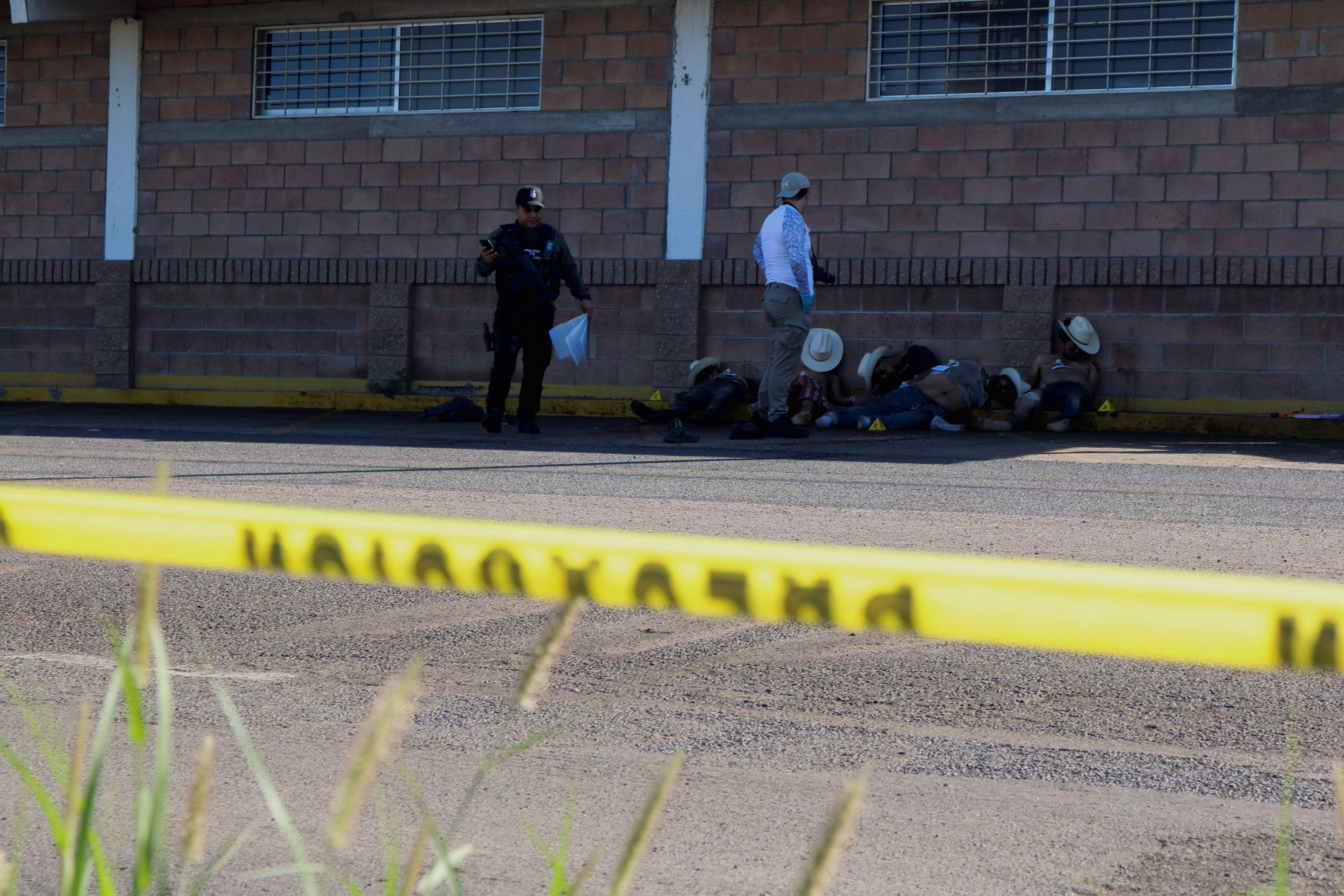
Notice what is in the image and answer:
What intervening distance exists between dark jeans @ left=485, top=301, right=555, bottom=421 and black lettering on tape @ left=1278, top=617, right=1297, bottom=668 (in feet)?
31.6

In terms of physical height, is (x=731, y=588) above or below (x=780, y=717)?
above

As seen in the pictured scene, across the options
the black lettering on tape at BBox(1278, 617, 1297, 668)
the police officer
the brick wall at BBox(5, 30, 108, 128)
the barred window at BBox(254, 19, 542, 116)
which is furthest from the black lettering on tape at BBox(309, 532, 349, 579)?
the brick wall at BBox(5, 30, 108, 128)

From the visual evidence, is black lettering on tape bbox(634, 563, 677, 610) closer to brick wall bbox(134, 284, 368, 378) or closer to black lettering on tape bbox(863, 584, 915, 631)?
black lettering on tape bbox(863, 584, 915, 631)

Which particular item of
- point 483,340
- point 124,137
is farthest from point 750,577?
point 124,137

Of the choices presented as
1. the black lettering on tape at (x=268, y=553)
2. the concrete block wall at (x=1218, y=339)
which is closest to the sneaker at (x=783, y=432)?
the concrete block wall at (x=1218, y=339)

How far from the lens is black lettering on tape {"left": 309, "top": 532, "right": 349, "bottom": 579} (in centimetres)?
162

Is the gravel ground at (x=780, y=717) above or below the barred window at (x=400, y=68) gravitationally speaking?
below

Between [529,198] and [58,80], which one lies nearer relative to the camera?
[529,198]

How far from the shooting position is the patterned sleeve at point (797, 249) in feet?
33.4

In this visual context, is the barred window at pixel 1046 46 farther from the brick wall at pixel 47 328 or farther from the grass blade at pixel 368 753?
the grass blade at pixel 368 753

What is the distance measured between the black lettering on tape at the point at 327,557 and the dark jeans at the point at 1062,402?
1069 centimetres

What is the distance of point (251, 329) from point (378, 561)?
14495mm

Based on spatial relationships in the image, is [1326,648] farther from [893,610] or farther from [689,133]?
[689,133]

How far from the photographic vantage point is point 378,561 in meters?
1.61
